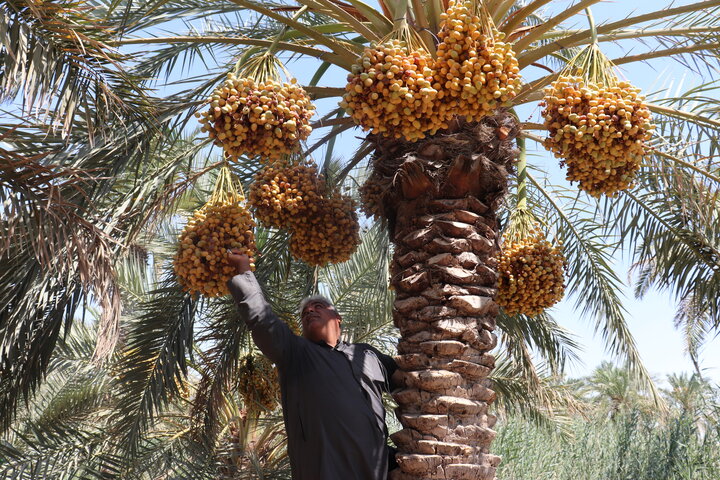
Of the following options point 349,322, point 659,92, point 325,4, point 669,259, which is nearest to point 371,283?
point 349,322

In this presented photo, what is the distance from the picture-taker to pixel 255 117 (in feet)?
10.4

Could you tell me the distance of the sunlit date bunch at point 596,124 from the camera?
3162 mm

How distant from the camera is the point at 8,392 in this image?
14.8 feet

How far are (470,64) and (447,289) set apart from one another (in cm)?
128

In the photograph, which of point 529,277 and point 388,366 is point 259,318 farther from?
point 529,277

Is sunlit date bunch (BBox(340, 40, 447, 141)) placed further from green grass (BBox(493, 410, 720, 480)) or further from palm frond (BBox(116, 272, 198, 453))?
green grass (BBox(493, 410, 720, 480))

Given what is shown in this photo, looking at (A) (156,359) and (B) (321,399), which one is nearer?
(B) (321,399)

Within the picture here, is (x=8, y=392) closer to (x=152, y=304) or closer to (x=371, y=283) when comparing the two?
(x=152, y=304)

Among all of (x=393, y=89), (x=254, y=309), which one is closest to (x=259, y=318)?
(x=254, y=309)

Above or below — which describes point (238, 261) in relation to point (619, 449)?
above

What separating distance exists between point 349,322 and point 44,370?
3.76 m

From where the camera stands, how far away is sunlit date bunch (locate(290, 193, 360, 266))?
4145mm

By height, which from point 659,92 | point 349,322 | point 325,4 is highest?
point 659,92

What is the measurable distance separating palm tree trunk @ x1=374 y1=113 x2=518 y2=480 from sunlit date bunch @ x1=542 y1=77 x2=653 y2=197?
0.77 m
